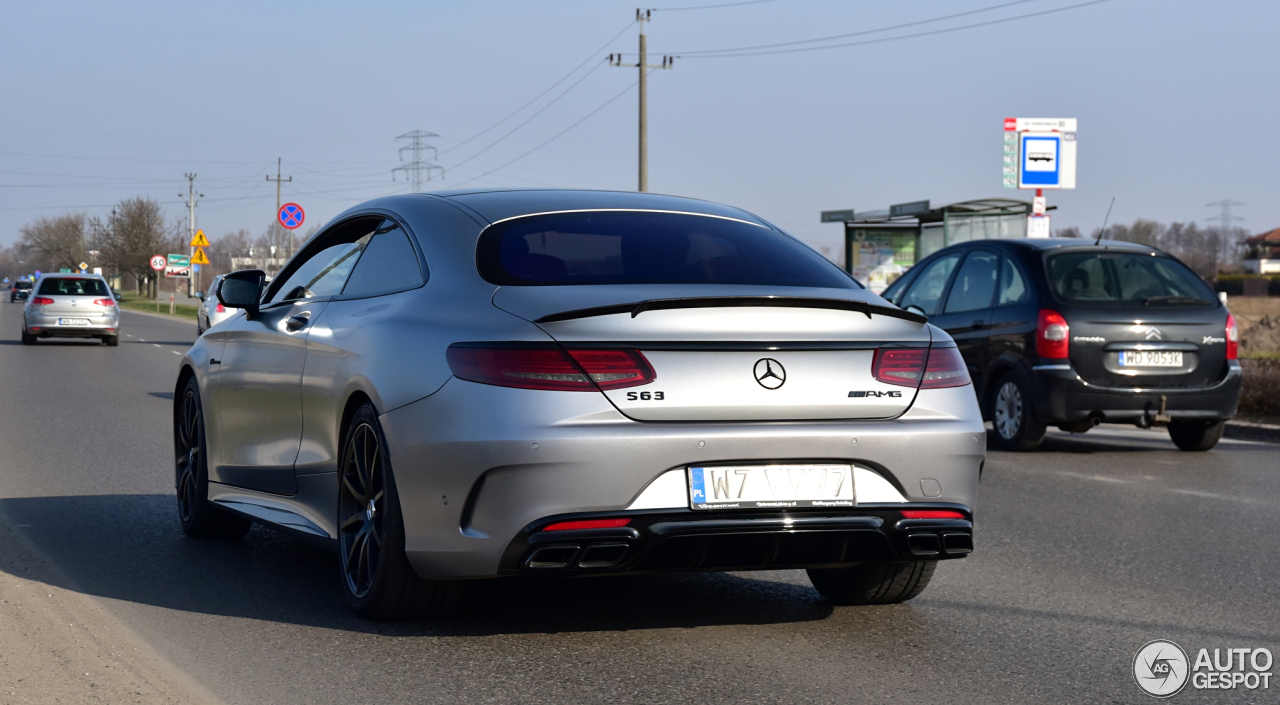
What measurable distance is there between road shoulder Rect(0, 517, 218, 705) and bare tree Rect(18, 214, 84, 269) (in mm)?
165472

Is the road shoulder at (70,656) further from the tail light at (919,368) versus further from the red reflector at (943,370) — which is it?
the red reflector at (943,370)

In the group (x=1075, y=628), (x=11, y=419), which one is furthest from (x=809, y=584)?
(x=11, y=419)

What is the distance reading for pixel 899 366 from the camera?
15.5 ft

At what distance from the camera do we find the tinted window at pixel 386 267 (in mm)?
5195

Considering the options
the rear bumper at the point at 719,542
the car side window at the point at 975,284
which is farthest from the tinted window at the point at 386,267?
the car side window at the point at 975,284

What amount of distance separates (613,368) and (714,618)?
126 centimetres

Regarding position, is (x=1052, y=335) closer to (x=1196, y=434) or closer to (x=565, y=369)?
(x=1196, y=434)

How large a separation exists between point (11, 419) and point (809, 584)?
9.73m

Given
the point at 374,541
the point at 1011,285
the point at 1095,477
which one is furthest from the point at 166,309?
the point at 374,541

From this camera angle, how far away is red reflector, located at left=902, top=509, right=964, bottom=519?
4.65 meters

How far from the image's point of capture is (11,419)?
1338 centimetres

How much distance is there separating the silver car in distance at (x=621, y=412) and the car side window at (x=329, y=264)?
17.2 inches

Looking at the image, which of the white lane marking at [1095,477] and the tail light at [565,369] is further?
the white lane marking at [1095,477]

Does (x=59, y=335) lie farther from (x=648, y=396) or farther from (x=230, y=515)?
(x=648, y=396)
